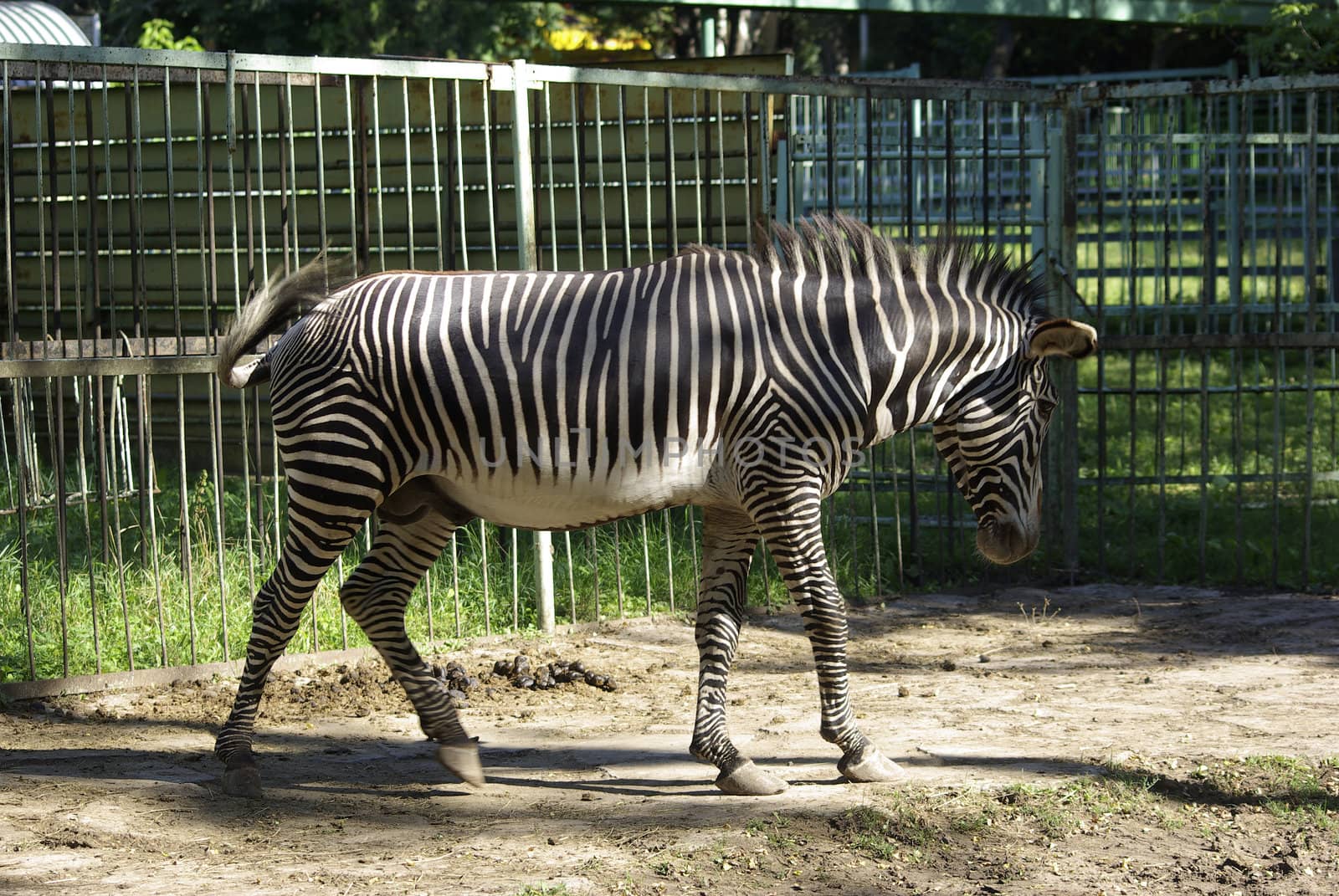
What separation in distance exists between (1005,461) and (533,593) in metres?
3.09

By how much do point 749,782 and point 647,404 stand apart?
1286 millimetres

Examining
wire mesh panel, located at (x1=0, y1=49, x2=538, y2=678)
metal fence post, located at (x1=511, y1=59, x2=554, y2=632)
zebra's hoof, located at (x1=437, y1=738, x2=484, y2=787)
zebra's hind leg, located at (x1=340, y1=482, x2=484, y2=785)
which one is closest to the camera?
zebra's hoof, located at (x1=437, y1=738, x2=484, y2=787)

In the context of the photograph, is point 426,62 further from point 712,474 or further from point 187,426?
point 187,426

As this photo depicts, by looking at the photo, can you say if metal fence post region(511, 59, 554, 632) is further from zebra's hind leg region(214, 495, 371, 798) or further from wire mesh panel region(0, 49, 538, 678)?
zebra's hind leg region(214, 495, 371, 798)

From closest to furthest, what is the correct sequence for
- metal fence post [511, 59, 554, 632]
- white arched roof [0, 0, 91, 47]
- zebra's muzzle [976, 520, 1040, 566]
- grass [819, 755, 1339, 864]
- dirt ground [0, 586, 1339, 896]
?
dirt ground [0, 586, 1339, 896] < grass [819, 755, 1339, 864] < zebra's muzzle [976, 520, 1040, 566] < metal fence post [511, 59, 554, 632] < white arched roof [0, 0, 91, 47]

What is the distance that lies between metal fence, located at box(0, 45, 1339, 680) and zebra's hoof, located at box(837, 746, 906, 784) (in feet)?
7.78

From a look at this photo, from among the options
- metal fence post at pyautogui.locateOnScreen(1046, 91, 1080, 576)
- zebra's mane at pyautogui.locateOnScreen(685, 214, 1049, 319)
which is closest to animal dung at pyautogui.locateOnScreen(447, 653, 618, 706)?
zebra's mane at pyautogui.locateOnScreen(685, 214, 1049, 319)

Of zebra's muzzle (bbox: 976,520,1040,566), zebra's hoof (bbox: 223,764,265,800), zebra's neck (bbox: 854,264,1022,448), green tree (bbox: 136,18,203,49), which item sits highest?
green tree (bbox: 136,18,203,49)

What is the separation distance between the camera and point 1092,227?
19.2 meters

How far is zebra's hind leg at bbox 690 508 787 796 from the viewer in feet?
15.3

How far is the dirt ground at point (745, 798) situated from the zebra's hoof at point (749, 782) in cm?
7

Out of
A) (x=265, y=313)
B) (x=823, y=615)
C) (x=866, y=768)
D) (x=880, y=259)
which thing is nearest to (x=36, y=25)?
(x=265, y=313)

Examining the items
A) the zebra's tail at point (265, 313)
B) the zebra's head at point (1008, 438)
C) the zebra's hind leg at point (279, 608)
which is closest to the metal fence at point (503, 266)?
the zebra's tail at point (265, 313)

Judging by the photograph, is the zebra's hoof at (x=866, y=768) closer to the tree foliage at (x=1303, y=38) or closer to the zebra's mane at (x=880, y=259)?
the zebra's mane at (x=880, y=259)
